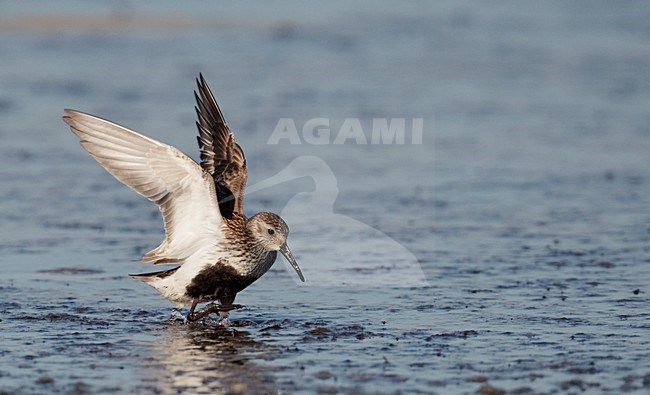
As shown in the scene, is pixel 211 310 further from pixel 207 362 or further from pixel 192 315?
pixel 207 362

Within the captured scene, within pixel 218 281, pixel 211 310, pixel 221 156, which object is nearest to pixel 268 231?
pixel 218 281

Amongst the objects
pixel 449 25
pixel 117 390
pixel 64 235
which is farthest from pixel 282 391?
pixel 449 25

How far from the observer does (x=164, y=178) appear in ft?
25.2

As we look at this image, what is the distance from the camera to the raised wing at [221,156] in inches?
333

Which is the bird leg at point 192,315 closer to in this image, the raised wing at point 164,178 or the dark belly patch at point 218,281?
the dark belly patch at point 218,281

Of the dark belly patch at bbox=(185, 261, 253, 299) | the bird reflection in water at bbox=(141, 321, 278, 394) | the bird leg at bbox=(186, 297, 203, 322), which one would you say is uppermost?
the dark belly patch at bbox=(185, 261, 253, 299)

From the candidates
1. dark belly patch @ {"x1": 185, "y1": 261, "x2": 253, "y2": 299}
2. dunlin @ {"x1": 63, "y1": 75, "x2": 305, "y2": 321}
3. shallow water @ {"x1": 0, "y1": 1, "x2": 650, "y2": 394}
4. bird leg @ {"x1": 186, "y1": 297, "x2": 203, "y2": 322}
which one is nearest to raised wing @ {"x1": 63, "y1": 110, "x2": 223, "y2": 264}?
dunlin @ {"x1": 63, "y1": 75, "x2": 305, "y2": 321}

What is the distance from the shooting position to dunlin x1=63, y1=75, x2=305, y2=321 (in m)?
7.64

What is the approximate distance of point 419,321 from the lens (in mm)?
7723

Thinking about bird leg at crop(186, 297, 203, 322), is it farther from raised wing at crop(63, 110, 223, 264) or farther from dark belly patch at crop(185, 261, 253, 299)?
raised wing at crop(63, 110, 223, 264)

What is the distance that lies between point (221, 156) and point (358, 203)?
2.72 m

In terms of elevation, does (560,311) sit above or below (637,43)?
below

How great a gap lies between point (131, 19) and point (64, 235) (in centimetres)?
1172

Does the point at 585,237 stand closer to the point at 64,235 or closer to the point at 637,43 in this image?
the point at 64,235
